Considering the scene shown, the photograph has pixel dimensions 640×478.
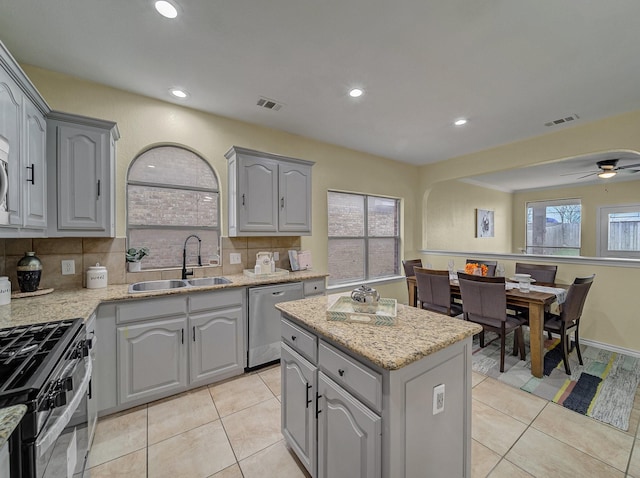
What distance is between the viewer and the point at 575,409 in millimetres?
2080

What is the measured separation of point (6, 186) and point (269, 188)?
6.32 feet

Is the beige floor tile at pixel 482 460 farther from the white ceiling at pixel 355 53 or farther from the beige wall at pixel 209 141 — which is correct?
the white ceiling at pixel 355 53

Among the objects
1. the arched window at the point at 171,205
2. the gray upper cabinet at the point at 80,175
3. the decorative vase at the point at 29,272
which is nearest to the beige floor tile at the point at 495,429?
the arched window at the point at 171,205

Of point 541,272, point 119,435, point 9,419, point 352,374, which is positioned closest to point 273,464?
point 352,374

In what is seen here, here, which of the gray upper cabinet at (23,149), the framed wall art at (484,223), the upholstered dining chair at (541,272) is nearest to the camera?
the gray upper cabinet at (23,149)

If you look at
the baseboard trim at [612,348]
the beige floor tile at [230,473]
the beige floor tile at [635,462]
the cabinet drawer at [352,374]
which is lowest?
the beige floor tile at [230,473]

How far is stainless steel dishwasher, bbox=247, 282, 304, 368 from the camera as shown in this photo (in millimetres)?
2572

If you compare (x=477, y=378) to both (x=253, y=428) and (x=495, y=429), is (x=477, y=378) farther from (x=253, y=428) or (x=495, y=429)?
(x=253, y=428)

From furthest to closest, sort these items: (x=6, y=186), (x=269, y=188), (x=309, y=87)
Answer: (x=269, y=188), (x=309, y=87), (x=6, y=186)

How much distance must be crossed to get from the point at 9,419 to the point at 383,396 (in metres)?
1.16

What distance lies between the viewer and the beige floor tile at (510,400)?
2.05 metres

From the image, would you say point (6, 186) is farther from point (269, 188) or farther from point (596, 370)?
point (596, 370)

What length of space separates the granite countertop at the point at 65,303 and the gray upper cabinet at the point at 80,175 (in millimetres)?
477

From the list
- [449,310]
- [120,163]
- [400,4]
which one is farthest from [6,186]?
[449,310]
